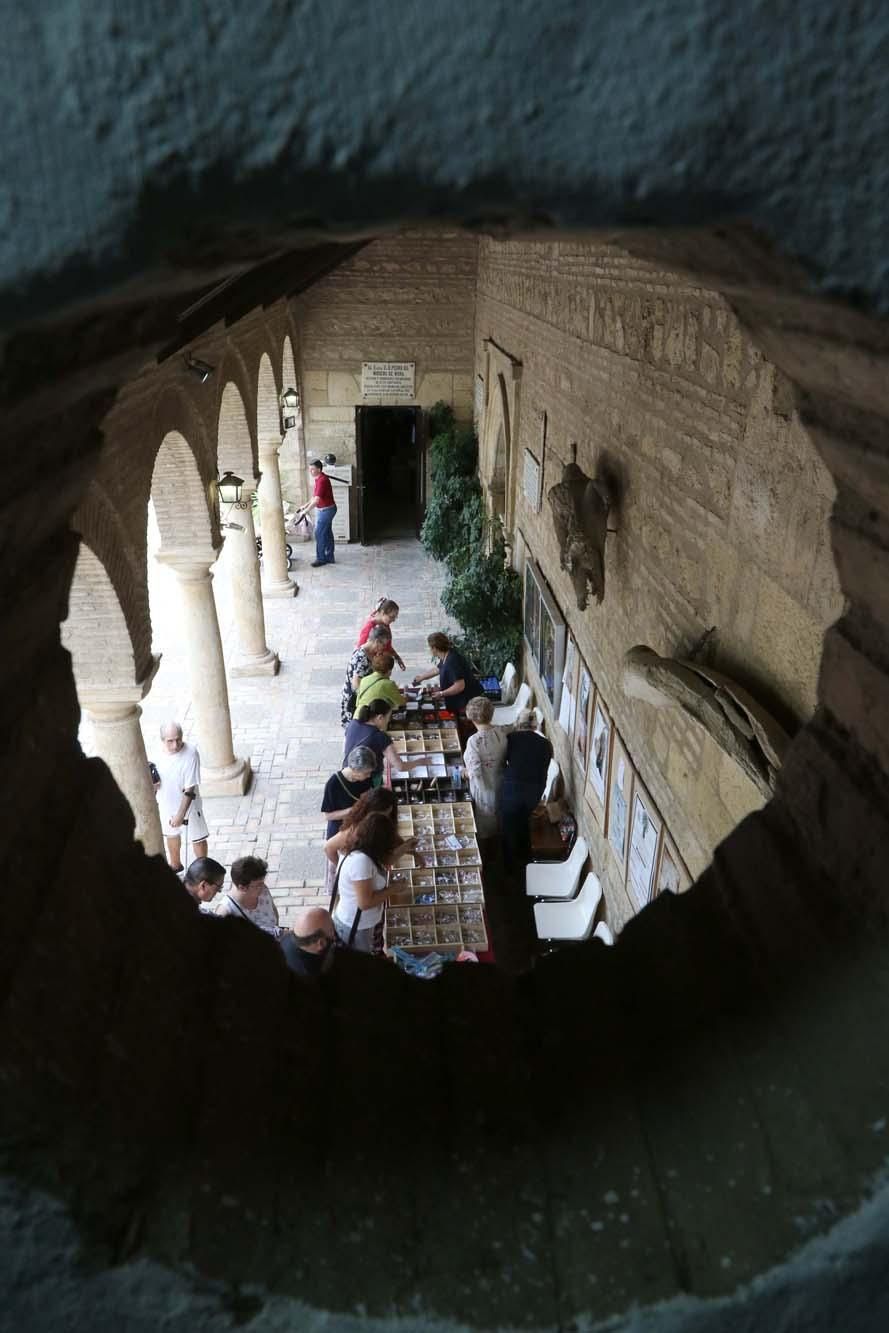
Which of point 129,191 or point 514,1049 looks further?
point 514,1049

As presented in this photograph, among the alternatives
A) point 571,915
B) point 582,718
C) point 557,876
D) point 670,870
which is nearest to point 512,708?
point 582,718

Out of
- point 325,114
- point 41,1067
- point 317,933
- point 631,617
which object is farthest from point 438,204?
point 631,617

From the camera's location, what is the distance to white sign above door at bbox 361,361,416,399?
1507cm

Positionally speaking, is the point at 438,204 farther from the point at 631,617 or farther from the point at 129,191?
the point at 631,617

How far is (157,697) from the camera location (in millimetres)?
9992

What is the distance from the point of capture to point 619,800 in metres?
5.29

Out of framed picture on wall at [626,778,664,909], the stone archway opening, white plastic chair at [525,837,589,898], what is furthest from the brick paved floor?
the stone archway opening

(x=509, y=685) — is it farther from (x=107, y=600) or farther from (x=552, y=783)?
(x=107, y=600)

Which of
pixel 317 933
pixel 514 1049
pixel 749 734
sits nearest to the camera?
Answer: pixel 514 1049

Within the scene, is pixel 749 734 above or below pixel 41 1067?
below

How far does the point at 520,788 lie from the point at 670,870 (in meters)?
2.43

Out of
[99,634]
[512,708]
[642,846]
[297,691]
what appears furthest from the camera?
[297,691]

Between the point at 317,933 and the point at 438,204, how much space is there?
3.90 m

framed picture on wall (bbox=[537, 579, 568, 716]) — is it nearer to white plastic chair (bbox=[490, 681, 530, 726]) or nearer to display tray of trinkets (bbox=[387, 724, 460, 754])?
white plastic chair (bbox=[490, 681, 530, 726])
